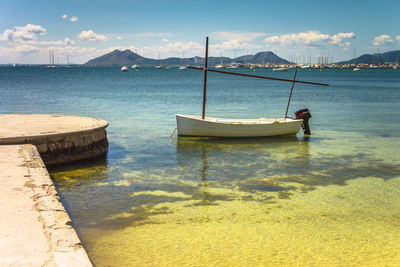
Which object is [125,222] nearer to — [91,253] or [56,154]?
[91,253]

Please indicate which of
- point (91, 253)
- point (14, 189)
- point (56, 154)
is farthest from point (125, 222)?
point (56, 154)

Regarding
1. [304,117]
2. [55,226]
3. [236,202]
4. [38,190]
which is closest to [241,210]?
[236,202]

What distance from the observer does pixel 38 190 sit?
6.84m

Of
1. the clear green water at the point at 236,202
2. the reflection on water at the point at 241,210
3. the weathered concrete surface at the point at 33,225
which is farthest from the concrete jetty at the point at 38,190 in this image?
the reflection on water at the point at 241,210

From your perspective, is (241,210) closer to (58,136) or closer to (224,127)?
(58,136)

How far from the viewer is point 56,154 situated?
455 inches

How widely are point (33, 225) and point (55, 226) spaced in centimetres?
29

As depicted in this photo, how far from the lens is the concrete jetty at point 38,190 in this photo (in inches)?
179

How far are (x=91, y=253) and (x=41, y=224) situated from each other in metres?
1.33

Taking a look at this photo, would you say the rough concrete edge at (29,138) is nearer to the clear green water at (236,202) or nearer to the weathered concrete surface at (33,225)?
the clear green water at (236,202)

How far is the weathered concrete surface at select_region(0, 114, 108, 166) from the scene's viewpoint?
11008mm

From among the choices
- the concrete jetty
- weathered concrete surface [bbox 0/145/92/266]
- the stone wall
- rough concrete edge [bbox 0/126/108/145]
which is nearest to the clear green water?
the stone wall

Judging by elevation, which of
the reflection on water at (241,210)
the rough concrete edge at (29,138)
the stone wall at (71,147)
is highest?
the rough concrete edge at (29,138)

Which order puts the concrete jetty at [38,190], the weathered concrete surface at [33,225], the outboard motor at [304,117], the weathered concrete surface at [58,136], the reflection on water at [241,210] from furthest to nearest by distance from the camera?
the outboard motor at [304,117] < the weathered concrete surface at [58,136] < the reflection on water at [241,210] < the concrete jetty at [38,190] < the weathered concrete surface at [33,225]
